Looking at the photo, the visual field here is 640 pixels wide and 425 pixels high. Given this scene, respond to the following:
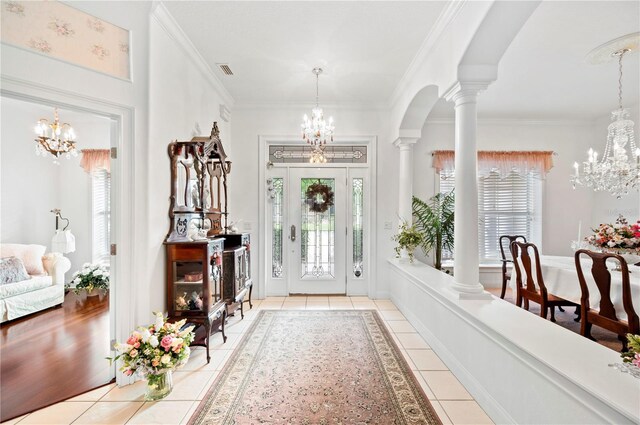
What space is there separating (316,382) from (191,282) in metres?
1.41

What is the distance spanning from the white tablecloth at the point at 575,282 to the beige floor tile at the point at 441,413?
6.14ft

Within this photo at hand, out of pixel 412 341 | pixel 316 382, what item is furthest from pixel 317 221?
pixel 316 382

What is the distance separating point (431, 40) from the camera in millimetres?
2867

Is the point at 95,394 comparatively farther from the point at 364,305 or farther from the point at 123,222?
the point at 364,305

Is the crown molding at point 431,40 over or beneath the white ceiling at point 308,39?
beneath

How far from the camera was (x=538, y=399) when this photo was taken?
1.55 meters

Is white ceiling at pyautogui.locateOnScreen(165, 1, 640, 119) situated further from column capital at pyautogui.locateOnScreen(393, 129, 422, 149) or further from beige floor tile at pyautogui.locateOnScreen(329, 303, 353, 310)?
beige floor tile at pyautogui.locateOnScreen(329, 303, 353, 310)

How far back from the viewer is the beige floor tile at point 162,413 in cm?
194

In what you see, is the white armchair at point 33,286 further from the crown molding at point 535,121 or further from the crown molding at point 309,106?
the crown molding at point 535,121

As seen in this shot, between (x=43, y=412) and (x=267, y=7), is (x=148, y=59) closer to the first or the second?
(x=267, y=7)

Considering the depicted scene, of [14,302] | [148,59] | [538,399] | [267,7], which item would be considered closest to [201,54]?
[148,59]

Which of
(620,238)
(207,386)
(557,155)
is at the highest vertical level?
(557,155)

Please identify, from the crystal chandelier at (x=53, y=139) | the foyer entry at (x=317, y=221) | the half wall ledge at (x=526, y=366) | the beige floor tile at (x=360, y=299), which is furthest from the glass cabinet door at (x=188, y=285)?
the crystal chandelier at (x=53, y=139)

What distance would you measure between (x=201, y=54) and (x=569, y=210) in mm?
6188
